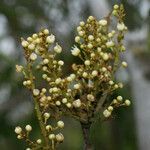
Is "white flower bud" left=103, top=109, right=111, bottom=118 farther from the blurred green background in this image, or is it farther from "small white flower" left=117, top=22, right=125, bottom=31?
the blurred green background

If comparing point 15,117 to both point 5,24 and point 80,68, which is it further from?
point 80,68

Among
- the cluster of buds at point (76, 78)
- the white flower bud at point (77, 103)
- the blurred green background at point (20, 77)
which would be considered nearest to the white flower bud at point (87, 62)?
the cluster of buds at point (76, 78)

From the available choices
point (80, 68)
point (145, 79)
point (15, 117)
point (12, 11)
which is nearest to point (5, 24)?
point (12, 11)

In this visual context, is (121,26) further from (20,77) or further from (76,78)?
(20,77)

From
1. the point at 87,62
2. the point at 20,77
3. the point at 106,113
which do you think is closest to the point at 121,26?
the point at 87,62

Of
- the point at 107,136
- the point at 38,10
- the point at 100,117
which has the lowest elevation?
the point at 100,117

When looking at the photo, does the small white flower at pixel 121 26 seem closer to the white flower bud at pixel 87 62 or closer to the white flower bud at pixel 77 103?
the white flower bud at pixel 87 62

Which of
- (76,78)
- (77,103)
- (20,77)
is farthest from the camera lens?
(20,77)

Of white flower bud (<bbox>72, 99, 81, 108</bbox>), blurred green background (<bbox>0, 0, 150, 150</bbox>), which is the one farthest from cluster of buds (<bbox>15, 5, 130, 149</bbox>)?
blurred green background (<bbox>0, 0, 150, 150</bbox>)
